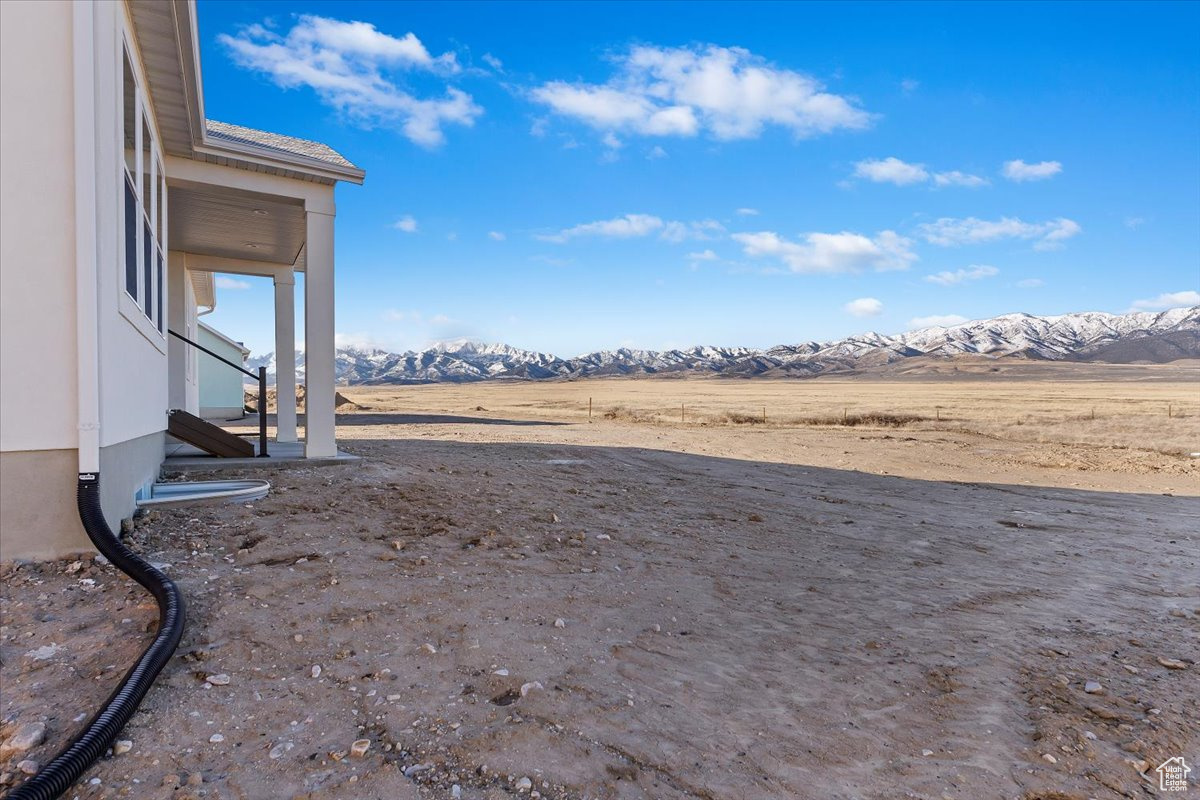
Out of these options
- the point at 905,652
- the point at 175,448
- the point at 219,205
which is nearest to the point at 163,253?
the point at 219,205

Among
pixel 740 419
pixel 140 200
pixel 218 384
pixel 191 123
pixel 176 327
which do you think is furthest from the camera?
pixel 740 419

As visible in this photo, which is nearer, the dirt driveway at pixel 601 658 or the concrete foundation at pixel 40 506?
the dirt driveway at pixel 601 658

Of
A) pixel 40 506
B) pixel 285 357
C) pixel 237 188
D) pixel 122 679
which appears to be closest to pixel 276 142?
pixel 237 188

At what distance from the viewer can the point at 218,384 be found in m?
25.8

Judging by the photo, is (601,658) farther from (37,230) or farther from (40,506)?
(37,230)

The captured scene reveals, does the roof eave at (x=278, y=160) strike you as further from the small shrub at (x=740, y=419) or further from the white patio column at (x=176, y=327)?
the small shrub at (x=740, y=419)

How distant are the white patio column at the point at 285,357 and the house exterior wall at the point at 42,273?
8.09 meters

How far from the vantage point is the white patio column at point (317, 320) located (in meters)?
8.26

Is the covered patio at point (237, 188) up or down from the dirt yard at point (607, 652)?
up

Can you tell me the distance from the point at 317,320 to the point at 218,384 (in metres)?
20.6

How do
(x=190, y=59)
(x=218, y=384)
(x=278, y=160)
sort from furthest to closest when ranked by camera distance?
(x=218, y=384) → (x=278, y=160) → (x=190, y=59)

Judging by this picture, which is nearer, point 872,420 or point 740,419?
point 872,420

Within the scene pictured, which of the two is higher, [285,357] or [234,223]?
[234,223]

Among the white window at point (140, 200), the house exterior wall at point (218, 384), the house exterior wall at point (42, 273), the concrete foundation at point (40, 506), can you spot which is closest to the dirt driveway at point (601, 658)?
the concrete foundation at point (40, 506)
